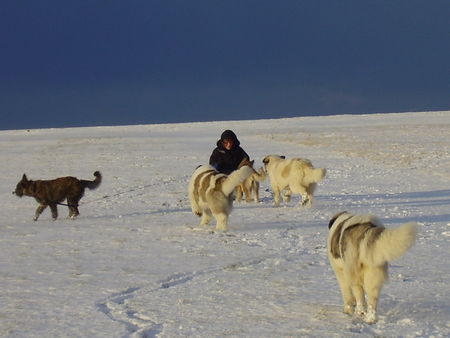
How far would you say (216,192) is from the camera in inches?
504

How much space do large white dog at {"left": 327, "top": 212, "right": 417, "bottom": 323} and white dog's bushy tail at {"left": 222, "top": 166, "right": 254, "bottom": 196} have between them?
4586mm

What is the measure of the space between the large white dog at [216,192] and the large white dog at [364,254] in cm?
479

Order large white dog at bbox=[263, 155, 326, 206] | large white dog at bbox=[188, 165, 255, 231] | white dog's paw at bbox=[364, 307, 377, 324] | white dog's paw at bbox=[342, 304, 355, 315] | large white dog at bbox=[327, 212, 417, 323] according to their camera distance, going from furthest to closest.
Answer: large white dog at bbox=[263, 155, 326, 206] < large white dog at bbox=[188, 165, 255, 231] < white dog's paw at bbox=[342, 304, 355, 315] < white dog's paw at bbox=[364, 307, 377, 324] < large white dog at bbox=[327, 212, 417, 323]

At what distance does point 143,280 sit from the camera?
924 cm

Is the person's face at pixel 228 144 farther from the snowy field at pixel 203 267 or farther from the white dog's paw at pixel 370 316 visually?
the white dog's paw at pixel 370 316

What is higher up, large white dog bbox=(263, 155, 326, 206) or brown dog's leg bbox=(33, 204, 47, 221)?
large white dog bbox=(263, 155, 326, 206)

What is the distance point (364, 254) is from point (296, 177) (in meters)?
8.94

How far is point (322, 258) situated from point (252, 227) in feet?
10.2

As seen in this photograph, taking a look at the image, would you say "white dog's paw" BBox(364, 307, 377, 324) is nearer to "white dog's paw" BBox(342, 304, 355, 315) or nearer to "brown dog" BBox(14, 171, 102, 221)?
"white dog's paw" BBox(342, 304, 355, 315)

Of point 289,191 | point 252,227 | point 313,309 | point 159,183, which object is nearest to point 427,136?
point 159,183

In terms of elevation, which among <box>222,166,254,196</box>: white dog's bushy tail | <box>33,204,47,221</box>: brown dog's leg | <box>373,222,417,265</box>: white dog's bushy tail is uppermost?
<box>222,166,254,196</box>: white dog's bushy tail

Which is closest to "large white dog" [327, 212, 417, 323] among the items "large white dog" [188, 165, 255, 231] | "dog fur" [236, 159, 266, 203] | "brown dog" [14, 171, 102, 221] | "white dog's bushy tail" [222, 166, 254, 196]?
"white dog's bushy tail" [222, 166, 254, 196]

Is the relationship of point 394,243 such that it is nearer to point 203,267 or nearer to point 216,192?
point 203,267

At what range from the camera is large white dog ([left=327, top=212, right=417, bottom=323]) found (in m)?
6.57
